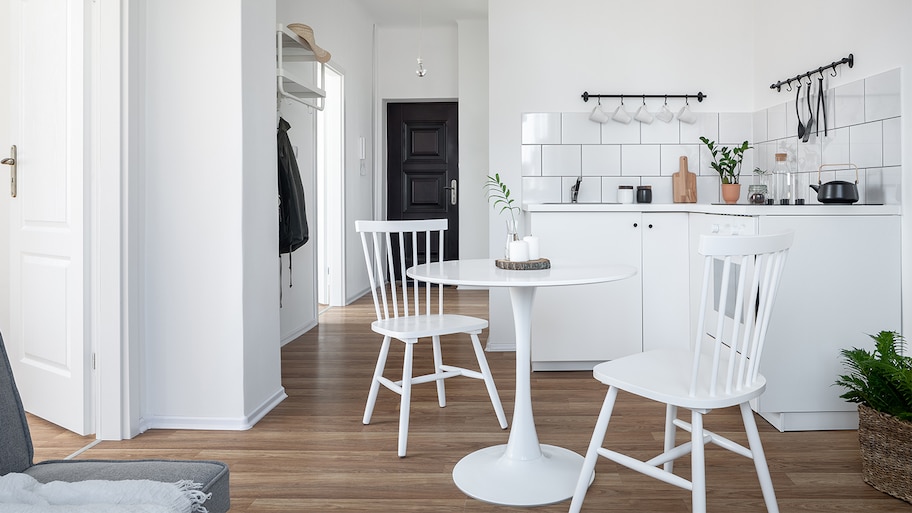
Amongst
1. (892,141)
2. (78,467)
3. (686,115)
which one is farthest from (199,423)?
(686,115)

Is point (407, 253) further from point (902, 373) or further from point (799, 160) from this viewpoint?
point (902, 373)

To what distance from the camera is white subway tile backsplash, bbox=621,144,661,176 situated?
13.2ft

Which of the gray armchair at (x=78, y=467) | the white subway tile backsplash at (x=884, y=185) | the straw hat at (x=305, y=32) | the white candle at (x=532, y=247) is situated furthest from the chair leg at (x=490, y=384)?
the straw hat at (x=305, y=32)

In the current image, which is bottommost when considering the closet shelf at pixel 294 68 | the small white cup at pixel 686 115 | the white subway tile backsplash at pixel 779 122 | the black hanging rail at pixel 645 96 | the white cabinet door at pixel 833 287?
the white cabinet door at pixel 833 287

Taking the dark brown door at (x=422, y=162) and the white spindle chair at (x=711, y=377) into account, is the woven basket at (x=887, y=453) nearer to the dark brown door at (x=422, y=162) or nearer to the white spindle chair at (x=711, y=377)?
the white spindle chair at (x=711, y=377)

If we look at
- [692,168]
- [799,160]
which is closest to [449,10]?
[692,168]

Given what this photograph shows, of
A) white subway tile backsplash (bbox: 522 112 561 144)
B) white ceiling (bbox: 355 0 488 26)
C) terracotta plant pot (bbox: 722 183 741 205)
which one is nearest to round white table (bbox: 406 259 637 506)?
terracotta plant pot (bbox: 722 183 741 205)

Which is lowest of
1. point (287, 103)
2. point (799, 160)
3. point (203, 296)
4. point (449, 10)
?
point (203, 296)

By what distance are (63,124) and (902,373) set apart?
3.00 metres

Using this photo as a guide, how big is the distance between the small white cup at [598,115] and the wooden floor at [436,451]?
146 centimetres

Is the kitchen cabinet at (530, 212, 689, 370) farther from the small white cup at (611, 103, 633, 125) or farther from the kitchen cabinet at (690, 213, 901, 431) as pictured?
the kitchen cabinet at (690, 213, 901, 431)

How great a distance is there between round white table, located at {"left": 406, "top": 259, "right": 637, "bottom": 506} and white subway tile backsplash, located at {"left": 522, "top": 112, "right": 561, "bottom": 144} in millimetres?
1786

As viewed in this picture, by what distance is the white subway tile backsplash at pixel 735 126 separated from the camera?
12.9ft

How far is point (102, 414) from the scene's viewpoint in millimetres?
2592
